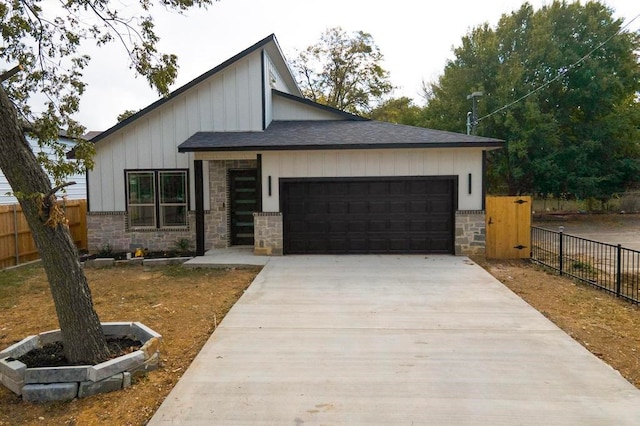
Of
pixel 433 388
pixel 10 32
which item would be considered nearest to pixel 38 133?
pixel 10 32

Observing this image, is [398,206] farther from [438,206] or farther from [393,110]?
[393,110]

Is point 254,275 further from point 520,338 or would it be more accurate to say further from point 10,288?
point 520,338

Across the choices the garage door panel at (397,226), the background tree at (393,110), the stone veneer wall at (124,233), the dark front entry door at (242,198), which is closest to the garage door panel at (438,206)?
the garage door panel at (397,226)

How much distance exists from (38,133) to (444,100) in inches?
936

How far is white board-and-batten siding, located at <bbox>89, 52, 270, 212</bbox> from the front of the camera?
12.1 metres

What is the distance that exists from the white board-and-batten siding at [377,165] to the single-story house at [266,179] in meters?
0.03

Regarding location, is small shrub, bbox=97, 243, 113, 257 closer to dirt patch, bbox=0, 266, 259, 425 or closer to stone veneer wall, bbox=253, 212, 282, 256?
dirt patch, bbox=0, 266, 259, 425

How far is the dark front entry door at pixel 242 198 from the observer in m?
12.4

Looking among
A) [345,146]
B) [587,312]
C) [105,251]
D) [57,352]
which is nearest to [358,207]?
[345,146]

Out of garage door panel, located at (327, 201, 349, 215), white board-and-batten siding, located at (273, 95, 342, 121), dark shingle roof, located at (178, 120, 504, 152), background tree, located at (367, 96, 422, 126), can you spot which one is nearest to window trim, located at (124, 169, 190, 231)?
dark shingle roof, located at (178, 120, 504, 152)

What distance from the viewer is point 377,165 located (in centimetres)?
1098

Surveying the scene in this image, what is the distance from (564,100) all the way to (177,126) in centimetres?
2004

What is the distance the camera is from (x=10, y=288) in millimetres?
8742

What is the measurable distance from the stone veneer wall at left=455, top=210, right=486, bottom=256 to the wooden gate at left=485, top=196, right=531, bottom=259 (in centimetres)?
38
